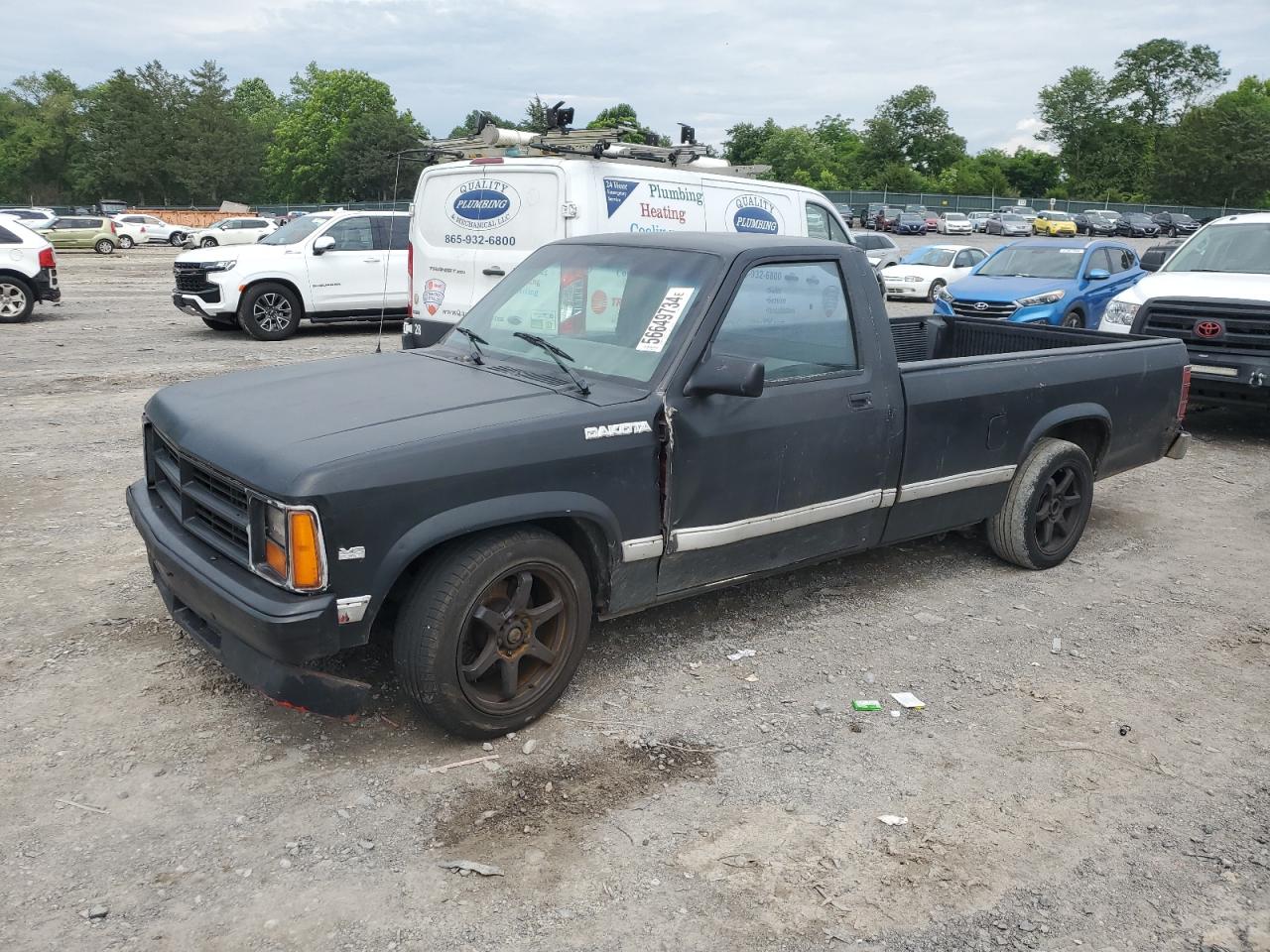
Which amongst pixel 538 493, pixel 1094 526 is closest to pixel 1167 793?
Answer: pixel 538 493

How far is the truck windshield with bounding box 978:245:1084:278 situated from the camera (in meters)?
13.8

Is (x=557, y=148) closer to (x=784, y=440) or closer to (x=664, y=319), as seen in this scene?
(x=664, y=319)

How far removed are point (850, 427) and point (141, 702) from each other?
10.3 ft

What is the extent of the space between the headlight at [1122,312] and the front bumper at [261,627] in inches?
347

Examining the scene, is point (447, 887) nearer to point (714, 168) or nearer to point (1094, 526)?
point (1094, 526)

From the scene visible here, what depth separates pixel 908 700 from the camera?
4199mm

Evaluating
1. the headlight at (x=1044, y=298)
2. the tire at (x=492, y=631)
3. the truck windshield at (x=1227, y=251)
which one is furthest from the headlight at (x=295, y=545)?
the headlight at (x=1044, y=298)

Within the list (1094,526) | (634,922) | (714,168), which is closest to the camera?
(634,922)

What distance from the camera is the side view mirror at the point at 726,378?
3828 mm

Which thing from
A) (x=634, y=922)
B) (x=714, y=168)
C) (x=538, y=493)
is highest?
(x=714, y=168)

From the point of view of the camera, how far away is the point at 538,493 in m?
3.61

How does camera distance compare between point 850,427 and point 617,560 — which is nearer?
point 617,560

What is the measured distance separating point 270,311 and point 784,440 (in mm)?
11539

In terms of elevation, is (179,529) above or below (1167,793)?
above
